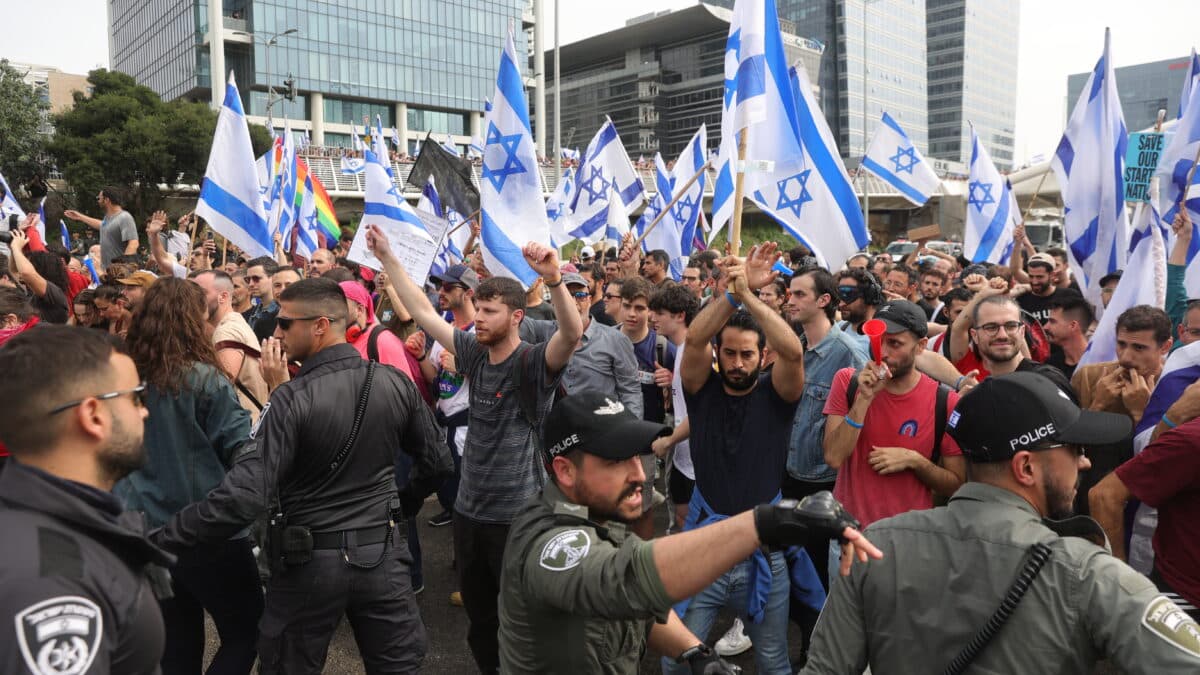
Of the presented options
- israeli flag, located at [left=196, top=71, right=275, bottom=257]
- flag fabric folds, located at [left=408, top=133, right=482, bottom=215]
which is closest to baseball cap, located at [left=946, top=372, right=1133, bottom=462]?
flag fabric folds, located at [left=408, top=133, right=482, bottom=215]

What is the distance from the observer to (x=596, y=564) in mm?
1968

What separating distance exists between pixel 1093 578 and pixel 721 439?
2.10 meters

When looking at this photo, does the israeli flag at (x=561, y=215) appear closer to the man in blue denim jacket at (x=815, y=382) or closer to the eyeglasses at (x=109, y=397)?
the man in blue denim jacket at (x=815, y=382)

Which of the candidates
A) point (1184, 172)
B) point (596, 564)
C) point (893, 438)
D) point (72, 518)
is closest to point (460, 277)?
point (893, 438)

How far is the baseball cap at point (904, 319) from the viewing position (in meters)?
3.78

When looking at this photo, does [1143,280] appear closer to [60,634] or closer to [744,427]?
[744,427]

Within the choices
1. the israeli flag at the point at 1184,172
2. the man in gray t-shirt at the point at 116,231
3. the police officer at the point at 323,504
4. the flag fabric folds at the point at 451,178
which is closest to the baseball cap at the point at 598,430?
the police officer at the point at 323,504

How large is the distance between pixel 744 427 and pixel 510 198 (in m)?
2.76

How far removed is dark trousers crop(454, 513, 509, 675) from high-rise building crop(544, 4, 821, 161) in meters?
84.3

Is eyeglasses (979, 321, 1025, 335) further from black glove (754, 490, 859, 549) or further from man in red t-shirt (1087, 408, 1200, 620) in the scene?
black glove (754, 490, 859, 549)

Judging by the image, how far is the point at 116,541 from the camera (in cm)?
174

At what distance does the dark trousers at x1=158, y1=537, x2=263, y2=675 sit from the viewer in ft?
11.8

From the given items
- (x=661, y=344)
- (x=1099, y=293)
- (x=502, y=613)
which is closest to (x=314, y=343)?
(x=502, y=613)

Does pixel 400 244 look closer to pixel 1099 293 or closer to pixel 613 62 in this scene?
pixel 1099 293
